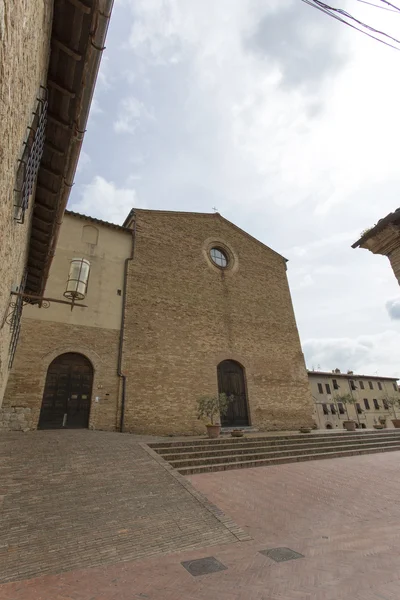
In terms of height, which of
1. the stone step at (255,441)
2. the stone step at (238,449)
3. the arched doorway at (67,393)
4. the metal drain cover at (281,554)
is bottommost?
the metal drain cover at (281,554)

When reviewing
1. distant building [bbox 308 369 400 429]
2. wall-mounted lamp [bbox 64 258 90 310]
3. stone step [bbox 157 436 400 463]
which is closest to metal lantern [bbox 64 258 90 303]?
wall-mounted lamp [bbox 64 258 90 310]

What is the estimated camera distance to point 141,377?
37.6 ft

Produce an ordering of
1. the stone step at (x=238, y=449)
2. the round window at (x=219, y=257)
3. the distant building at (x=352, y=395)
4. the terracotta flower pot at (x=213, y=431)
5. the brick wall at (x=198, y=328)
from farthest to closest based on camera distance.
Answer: the distant building at (x=352, y=395)
the round window at (x=219, y=257)
the brick wall at (x=198, y=328)
the terracotta flower pot at (x=213, y=431)
the stone step at (x=238, y=449)

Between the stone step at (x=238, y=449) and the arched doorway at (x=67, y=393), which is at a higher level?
the arched doorway at (x=67, y=393)

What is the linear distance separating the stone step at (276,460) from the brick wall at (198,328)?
15.1 feet

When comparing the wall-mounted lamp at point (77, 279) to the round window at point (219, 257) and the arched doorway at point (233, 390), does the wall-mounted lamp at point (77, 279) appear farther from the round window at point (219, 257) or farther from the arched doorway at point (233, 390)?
the round window at point (219, 257)

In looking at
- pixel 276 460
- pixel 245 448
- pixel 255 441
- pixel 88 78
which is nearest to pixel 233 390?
pixel 255 441

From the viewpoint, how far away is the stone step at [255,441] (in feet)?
26.1

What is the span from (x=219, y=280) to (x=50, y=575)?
45.1 feet

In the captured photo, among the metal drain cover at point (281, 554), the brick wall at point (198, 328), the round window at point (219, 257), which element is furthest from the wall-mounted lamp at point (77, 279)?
the round window at point (219, 257)

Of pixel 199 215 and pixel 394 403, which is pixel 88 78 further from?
pixel 394 403

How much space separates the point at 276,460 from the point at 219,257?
36.4 ft

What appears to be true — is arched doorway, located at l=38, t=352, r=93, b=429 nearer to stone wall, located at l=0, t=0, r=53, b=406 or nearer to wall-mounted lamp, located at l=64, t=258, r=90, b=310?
wall-mounted lamp, located at l=64, t=258, r=90, b=310

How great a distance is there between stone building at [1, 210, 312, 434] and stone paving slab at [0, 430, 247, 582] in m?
4.15
